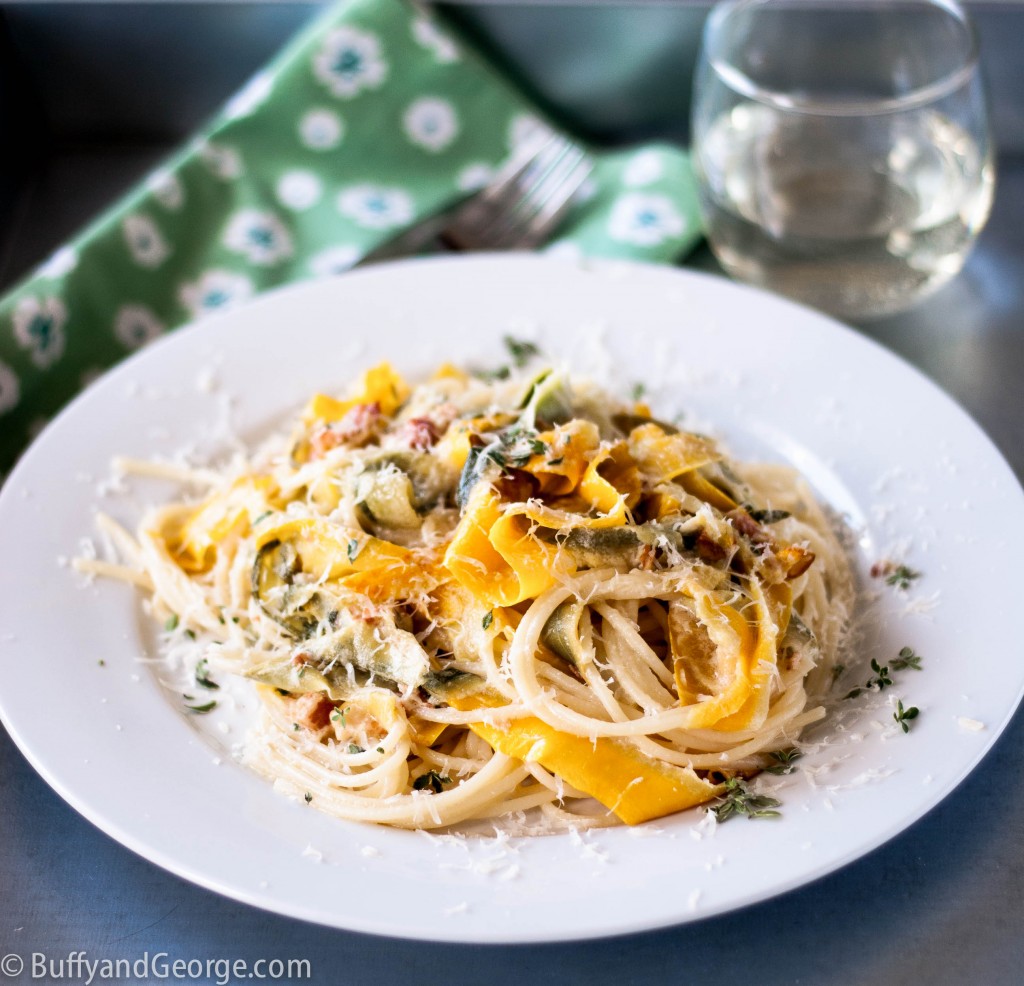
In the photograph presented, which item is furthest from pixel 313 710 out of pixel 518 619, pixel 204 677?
pixel 518 619

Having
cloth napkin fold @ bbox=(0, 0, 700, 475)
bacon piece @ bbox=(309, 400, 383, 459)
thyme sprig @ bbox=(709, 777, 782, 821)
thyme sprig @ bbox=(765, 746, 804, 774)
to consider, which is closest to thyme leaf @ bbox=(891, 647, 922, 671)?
thyme sprig @ bbox=(765, 746, 804, 774)

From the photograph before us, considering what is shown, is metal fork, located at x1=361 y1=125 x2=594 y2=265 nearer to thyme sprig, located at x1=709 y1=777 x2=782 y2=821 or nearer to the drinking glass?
the drinking glass

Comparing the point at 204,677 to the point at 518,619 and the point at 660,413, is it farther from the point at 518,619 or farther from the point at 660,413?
the point at 660,413

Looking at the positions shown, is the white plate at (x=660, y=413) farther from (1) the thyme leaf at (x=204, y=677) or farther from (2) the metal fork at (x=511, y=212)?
(2) the metal fork at (x=511, y=212)

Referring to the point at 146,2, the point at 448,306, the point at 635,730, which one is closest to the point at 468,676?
the point at 635,730

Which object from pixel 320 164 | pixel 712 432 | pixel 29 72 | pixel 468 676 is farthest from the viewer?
pixel 29 72

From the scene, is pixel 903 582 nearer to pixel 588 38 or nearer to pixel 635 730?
pixel 635 730
